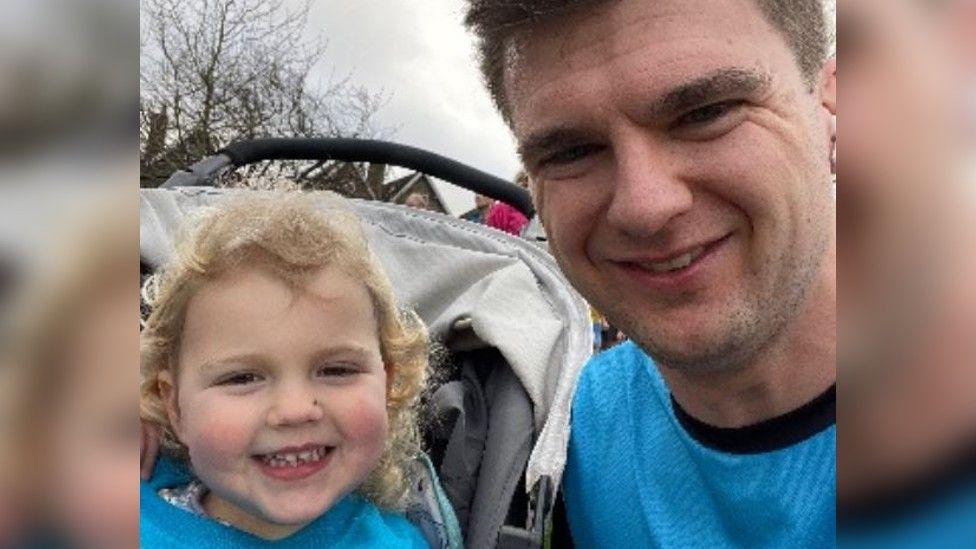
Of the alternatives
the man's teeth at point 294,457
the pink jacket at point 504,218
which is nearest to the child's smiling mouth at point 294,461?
the man's teeth at point 294,457

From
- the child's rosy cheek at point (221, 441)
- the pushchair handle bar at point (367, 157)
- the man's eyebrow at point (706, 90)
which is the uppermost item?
the pushchair handle bar at point (367, 157)

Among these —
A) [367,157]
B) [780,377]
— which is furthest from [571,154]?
[367,157]

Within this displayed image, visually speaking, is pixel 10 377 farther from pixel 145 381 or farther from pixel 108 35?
pixel 145 381

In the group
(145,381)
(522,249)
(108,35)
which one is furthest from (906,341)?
(522,249)

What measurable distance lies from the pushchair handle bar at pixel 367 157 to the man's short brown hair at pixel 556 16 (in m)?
0.92

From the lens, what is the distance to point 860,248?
217mm

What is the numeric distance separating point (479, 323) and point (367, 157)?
0.73 metres

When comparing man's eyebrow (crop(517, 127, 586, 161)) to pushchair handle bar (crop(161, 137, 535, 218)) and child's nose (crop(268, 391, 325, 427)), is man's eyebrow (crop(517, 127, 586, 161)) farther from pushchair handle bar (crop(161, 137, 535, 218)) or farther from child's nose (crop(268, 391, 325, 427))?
pushchair handle bar (crop(161, 137, 535, 218))

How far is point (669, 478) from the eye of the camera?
3.67 ft

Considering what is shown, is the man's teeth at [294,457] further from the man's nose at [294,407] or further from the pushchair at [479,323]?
the pushchair at [479,323]

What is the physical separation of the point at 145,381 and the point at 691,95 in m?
0.83

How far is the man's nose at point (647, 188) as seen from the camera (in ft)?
2.91

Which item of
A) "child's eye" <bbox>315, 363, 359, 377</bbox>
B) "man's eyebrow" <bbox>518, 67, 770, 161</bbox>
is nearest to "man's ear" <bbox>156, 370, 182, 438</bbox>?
"child's eye" <bbox>315, 363, 359, 377</bbox>

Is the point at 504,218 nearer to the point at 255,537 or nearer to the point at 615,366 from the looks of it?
the point at 615,366
